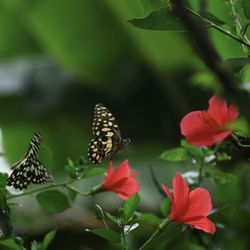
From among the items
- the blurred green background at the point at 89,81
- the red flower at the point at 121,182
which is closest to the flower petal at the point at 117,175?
the red flower at the point at 121,182

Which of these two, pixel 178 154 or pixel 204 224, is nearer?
pixel 204 224

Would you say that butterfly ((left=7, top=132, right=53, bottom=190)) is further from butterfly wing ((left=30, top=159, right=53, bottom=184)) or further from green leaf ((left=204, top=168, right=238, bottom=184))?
Result: green leaf ((left=204, top=168, right=238, bottom=184))

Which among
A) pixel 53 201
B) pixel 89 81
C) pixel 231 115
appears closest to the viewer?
pixel 231 115

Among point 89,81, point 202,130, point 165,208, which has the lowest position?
point 89,81

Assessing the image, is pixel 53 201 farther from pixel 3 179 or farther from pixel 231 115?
pixel 231 115

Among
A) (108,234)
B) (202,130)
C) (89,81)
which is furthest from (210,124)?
(89,81)

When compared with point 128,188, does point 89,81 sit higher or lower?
lower

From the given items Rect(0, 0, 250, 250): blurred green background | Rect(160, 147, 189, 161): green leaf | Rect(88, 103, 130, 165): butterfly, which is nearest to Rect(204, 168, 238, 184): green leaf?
Rect(160, 147, 189, 161): green leaf

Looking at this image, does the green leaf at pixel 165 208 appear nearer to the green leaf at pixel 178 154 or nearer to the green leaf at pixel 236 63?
the green leaf at pixel 178 154
